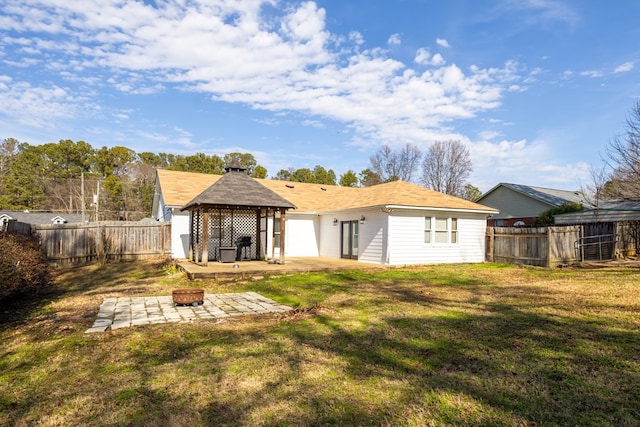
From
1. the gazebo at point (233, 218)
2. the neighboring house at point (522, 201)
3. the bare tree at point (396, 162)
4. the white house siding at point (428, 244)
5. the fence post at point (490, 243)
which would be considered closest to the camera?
the gazebo at point (233, 218)

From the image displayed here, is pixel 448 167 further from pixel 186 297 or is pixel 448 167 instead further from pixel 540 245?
pixel 186 297

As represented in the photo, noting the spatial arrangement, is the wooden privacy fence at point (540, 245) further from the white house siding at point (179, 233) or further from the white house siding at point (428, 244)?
the white house siding at point (179, 233)

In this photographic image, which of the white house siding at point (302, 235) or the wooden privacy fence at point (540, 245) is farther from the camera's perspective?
the white house siding at point (302, 235)

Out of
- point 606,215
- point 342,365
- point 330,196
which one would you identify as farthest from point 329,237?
point 606,215

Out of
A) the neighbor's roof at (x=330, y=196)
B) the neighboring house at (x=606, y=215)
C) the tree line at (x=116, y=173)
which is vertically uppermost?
the tree line at (x=116, y=173)

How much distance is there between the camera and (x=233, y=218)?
1691cm

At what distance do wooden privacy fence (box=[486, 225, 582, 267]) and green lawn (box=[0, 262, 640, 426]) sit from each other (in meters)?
7.06

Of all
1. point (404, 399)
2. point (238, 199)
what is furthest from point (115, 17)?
point (404, 399)

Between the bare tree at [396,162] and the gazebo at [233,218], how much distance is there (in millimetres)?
29063

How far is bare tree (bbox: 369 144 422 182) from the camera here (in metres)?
44.2

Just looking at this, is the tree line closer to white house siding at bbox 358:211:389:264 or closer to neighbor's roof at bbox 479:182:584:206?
neighbor's roof at bbox 479:182:584:206

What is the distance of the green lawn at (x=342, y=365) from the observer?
3.15 meters

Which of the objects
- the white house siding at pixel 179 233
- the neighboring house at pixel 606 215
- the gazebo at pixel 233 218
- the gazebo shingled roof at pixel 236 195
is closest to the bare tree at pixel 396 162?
the neighboring house at pixel 606 215

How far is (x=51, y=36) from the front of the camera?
13070 mm
